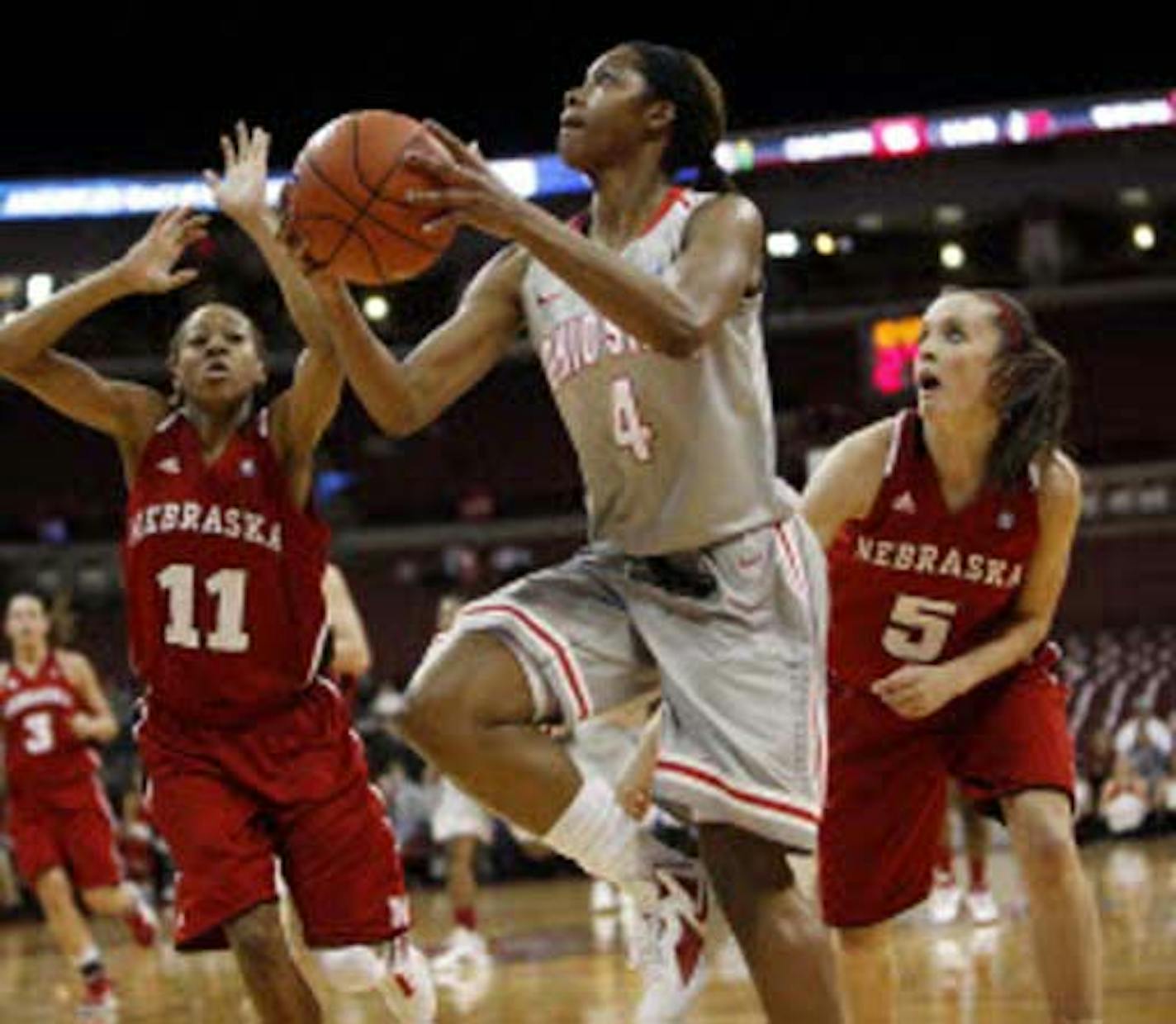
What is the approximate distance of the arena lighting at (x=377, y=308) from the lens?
2684 cm

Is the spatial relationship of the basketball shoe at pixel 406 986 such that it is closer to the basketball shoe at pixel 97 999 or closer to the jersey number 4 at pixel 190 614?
the jersey number 4 at pixel 190 614

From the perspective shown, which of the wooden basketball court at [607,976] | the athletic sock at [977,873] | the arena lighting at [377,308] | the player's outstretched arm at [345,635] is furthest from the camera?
the arena lighting at [377,308]

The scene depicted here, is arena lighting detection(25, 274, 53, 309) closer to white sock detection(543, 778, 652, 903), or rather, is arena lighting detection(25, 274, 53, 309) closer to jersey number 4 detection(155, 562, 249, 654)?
jersey number 4 detection(155, 562, 249, 654)

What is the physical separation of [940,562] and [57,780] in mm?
5975

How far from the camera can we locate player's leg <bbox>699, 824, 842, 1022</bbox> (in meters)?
3.57

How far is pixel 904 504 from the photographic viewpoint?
191 inches

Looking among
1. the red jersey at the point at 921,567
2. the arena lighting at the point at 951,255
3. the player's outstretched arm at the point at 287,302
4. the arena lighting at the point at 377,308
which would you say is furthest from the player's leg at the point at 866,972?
the arena lighting at the point at 377,308

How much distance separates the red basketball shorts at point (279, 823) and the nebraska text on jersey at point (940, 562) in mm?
1323

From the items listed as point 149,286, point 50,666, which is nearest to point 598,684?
point 149,286

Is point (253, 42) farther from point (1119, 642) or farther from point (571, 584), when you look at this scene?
point (571, 584)

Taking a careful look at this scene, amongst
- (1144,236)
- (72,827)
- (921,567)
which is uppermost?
(1144,236)

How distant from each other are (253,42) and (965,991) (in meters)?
19.7

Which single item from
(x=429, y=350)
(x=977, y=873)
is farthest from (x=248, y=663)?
(x=977, y=873)

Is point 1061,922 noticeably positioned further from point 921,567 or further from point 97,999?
point 97,999
